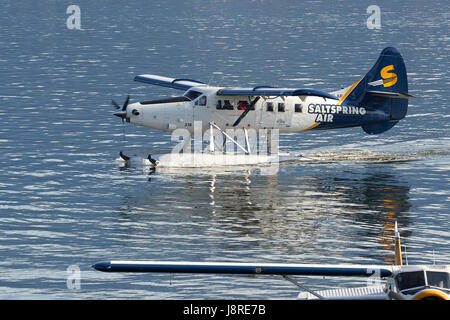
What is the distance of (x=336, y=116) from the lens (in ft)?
148

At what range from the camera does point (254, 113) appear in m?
44.4

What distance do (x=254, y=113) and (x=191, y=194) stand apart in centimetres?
743

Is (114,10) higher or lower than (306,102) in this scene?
higher

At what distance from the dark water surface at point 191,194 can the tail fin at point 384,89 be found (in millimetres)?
2886

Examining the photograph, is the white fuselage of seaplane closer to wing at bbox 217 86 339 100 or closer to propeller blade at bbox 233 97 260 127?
propeller blade at bbox 233 97 260 127

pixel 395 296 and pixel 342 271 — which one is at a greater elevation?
pixel 342 271

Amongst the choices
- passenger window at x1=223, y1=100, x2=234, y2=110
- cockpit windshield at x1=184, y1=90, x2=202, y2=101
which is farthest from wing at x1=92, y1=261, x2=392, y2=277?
passenger window at x1=223, y1=100, x2=234, y2=110

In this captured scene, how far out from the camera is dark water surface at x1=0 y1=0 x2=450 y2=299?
1171 inches

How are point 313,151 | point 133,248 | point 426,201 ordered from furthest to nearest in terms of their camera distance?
point 313,151, point 426,201, point 133,248

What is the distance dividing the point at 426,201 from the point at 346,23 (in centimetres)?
11026

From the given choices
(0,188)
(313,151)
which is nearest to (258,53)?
(313,151)

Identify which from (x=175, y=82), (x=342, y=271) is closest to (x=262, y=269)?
(x=342, y=271)

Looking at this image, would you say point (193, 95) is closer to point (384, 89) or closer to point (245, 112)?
point (245, 112)
